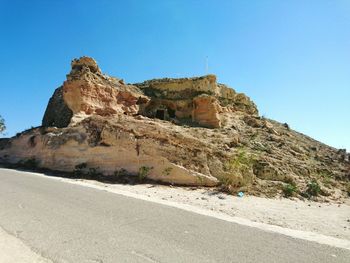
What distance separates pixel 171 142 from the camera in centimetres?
1498

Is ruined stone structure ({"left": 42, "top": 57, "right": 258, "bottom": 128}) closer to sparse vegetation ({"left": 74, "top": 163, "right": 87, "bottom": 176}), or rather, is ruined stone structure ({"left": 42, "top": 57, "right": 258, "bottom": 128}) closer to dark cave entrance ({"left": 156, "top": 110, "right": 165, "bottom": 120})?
dark cave entrance ({"left": 156, "top": 110, "right": 165, "bottom": 120})

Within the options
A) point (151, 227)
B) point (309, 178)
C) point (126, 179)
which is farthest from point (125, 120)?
point (151, 227)

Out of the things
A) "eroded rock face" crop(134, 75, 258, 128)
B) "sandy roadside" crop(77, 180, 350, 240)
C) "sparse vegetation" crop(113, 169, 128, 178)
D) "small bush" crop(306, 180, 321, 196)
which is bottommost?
"sandy roadside" crop(77, 180, 350, 240)

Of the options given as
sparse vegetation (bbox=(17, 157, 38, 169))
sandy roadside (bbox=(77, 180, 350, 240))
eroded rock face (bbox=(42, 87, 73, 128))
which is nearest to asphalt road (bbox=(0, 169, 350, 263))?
sandy roadside (bbox=(77, 180, 350, 240))

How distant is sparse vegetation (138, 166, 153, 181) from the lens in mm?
13891

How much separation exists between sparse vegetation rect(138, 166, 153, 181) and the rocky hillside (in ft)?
0.15

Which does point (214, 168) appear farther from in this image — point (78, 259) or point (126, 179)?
point (78, 259)

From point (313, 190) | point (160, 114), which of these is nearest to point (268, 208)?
point (313, 190)

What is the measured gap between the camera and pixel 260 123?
25.5 m

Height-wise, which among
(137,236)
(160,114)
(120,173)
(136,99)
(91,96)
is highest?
(136,99)

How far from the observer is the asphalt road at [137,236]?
4914mm

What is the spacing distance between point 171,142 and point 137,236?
932 cm

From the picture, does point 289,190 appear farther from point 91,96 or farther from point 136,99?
point 136,99

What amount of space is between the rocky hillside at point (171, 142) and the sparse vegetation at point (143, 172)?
44 mm
